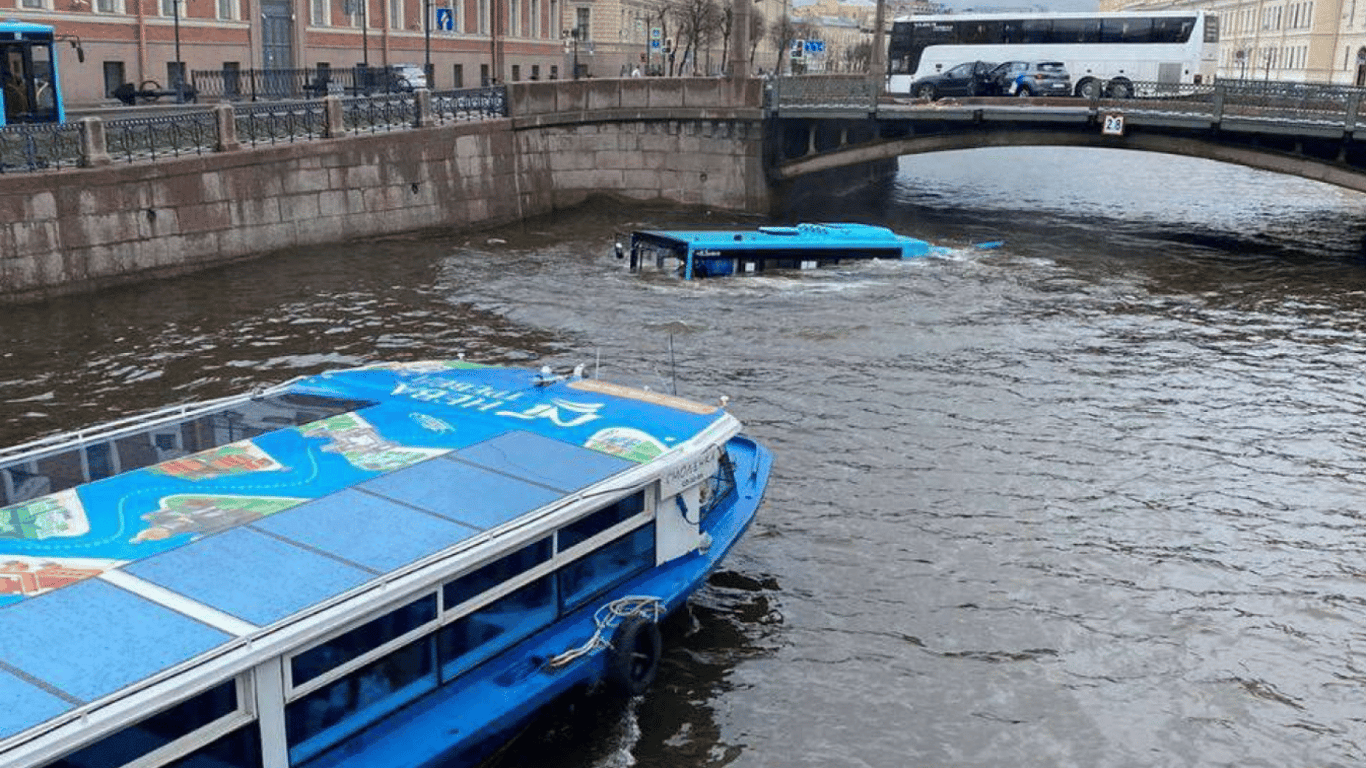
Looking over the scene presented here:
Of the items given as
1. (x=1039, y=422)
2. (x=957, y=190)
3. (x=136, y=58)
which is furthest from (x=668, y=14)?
(x=1039, y=422)

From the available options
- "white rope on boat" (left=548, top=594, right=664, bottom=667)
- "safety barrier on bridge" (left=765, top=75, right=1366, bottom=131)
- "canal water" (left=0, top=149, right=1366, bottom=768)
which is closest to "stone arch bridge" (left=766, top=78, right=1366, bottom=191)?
"safety barrier on bridge" (left=765, top=75, right=1366, bottom=131)

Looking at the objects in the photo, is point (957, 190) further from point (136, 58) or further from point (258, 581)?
point (258, 581)

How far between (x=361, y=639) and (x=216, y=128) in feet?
74.9

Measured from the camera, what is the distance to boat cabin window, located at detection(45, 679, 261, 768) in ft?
23.0

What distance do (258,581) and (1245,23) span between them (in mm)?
126720

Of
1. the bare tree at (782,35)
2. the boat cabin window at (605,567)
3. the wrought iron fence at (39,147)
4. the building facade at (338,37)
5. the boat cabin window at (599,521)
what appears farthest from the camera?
the bare tree at (782,35)

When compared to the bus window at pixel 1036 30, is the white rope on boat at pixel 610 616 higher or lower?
lower

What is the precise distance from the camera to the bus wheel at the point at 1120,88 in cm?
4042

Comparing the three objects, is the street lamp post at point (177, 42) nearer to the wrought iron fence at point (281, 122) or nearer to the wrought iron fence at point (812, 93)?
the wrought iron fence at point (281, 122)

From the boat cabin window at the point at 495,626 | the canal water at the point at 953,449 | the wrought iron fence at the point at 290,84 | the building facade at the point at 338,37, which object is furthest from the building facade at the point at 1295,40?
the boat cabin window at the point at 495,626

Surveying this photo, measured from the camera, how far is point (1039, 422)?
19016mm

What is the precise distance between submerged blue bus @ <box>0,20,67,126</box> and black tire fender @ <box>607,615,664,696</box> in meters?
22.9

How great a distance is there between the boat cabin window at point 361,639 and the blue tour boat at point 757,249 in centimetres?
2051

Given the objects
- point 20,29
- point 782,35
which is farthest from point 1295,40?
point 20,29
